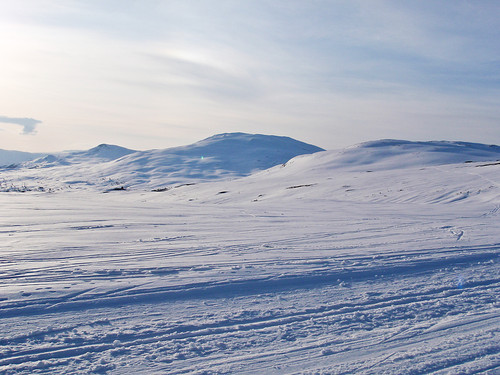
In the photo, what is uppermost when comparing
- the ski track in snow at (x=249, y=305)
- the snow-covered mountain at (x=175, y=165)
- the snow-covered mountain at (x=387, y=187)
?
the snow-covered mountain at (x=175, y=165)

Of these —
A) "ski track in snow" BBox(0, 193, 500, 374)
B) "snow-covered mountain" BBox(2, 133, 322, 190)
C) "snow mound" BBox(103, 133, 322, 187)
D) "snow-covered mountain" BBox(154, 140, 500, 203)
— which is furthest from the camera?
"snow mound" BBox(103, 133, 322, 187)

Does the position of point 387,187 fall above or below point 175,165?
below

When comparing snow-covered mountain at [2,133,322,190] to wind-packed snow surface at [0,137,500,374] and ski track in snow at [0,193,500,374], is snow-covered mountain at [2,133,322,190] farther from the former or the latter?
ski track in snow at [0,193,500,374]

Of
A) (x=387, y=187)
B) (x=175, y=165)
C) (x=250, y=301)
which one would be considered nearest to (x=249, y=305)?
(x=250, y=301)

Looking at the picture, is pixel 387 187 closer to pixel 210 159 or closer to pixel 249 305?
pixel 249 305

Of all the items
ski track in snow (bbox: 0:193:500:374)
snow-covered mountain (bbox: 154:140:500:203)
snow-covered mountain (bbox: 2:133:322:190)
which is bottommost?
ski track in snow (bbox: 0:193:500:374)

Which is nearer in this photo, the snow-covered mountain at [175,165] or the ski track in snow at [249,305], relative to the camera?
the ski track in snow at [249,305]

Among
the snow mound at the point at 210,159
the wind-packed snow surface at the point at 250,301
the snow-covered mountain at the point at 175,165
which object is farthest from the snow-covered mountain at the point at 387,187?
the snow mound at the point at 210,159

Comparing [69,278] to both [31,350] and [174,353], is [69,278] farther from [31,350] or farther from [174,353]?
[174,353]

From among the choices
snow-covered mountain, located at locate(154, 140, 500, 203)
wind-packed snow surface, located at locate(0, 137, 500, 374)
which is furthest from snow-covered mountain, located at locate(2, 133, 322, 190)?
wind-packed snow surface, located at locate(0, 137, 500, 374)

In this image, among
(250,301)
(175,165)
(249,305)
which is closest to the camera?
(249,305)

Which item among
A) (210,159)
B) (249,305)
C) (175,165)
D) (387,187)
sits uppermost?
(210,159)

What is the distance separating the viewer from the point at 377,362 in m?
3.37

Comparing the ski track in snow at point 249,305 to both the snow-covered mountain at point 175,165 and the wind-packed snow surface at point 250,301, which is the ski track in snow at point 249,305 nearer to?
the wind-packed snow surface at point 250,301
